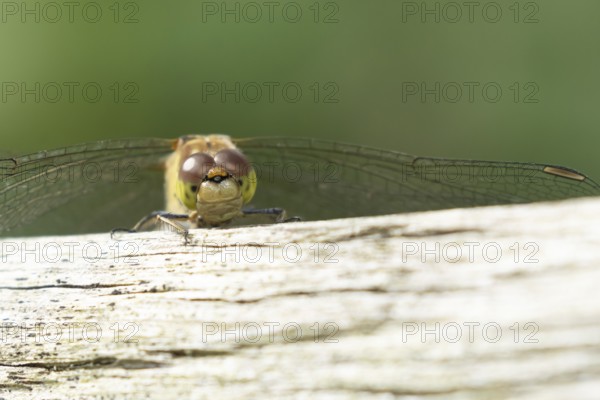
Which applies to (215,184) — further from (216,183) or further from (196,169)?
(196,169)

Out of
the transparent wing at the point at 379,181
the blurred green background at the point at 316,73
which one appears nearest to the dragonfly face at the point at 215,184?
the transparent wing at the point at 379,181

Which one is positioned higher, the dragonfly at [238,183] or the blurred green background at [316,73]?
the blurred green background at [316,73]

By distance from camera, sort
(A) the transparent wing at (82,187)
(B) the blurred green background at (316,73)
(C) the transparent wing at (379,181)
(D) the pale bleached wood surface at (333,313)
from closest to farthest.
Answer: (D) the pale bleached wood surface at (333,313) → (C) the transparent wing at (379,181) → (A) the transparent wing at (82,187) → (B) the blurred green background at (316,73)

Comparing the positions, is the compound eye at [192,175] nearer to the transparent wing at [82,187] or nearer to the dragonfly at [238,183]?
the dragonfly at [238,183]

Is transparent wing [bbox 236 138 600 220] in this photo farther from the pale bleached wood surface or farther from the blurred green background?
the pale bleached wood surface

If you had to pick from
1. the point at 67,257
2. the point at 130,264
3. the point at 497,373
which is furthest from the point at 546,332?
the point at 67,257

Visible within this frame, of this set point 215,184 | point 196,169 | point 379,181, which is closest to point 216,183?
point 215,184

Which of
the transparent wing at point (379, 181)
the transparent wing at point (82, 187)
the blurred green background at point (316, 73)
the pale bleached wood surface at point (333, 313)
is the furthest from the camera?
the blurred green background at point (316, 73)
